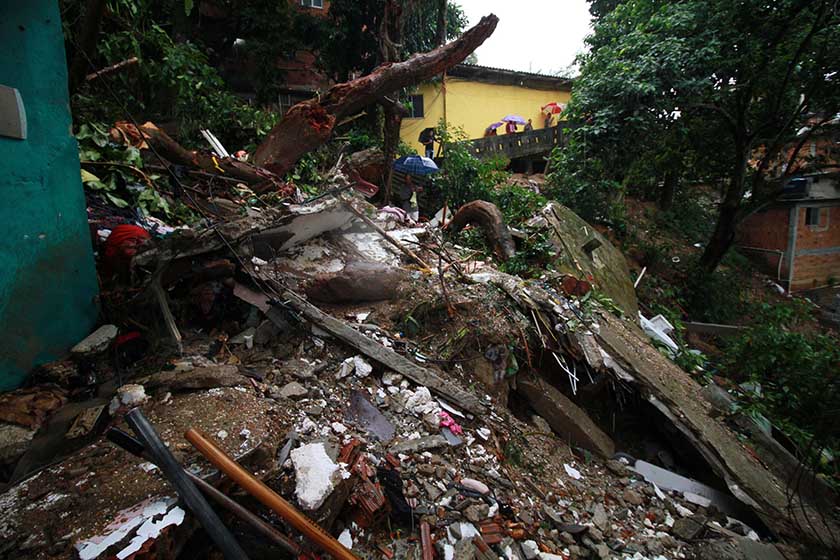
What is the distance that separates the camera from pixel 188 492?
147 cm

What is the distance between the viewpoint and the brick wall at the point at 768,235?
1228 centimetres

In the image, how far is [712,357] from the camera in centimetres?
559

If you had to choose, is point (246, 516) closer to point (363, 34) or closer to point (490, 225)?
point (490, 225)

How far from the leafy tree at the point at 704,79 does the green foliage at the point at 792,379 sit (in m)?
3.45

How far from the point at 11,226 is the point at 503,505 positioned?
9.77 ft

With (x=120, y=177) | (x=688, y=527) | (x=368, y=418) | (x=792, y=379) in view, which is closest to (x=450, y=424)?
(x=368, y=418)

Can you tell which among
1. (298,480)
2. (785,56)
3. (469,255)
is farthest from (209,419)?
(785,56)

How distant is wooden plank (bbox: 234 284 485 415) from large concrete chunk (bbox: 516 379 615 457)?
2.12 ft

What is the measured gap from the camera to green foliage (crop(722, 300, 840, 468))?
373 centimetres

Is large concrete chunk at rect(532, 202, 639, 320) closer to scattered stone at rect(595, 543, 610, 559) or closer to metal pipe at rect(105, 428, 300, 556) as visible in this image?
scattered stone at rect(595, 543, 610, 559)

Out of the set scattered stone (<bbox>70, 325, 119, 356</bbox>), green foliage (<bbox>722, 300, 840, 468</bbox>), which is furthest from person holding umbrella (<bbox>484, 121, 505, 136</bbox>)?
scattered stone (<bbox>70, 325, 119, 356</bbox>)

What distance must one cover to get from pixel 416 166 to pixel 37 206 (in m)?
6.39

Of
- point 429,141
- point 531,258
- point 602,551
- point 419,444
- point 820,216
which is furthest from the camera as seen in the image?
point 820,216

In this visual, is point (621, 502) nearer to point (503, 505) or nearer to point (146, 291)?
point (503, 505)
